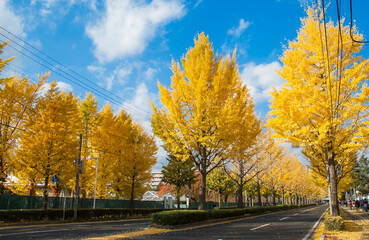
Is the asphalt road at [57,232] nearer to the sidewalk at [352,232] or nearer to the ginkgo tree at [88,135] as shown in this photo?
the sidewalk at [352,232]

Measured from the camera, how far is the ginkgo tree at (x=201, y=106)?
12289mm

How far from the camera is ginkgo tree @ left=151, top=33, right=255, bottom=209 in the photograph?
12289 millimetres

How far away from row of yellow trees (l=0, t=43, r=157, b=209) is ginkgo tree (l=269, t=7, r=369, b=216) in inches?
566

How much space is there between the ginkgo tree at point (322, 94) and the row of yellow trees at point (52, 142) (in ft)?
47.2

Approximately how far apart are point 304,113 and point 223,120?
365cm

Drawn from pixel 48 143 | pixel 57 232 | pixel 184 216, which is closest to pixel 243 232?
pixel 184 216

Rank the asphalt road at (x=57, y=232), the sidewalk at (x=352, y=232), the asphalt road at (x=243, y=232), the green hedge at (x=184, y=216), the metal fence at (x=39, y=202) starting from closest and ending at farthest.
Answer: the sidewalk at (x=352, y=232) → the asphalt road at (x=243, y=232) → the asphalt road at (x=57, y=232) → the green hedge at (x=184, y=216) → the metal fence at (x=39, y=202)

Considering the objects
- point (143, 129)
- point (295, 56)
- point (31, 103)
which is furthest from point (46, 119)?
point (295, 56)

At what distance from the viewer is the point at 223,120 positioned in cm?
1198

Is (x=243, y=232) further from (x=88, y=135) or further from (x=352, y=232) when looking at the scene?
(x=88, y=135)

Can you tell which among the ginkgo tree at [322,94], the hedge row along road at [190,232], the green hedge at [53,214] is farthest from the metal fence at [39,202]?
the ginkgo tree at [322,94]

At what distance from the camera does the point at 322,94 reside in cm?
1099

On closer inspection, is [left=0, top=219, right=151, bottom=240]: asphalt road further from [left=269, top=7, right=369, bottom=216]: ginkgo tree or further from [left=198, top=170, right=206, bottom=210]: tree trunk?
[left=269, top=7, right=369, bottom=216]: ginkgo tree

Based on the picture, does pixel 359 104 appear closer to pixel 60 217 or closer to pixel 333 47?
pixel 333 47
